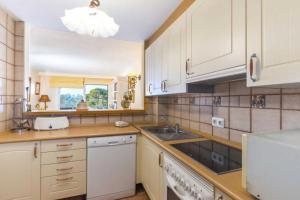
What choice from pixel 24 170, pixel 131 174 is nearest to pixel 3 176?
pixel 24 170

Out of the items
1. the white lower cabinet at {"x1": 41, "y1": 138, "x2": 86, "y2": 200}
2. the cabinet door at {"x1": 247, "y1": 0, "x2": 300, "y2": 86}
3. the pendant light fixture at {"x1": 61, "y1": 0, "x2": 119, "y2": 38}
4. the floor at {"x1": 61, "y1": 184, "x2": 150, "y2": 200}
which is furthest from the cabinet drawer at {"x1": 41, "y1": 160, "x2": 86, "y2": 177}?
the cabinet door at {"x1": 247, "y1": 0, "x2": 300, "y2": 86}

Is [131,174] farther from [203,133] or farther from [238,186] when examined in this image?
[238,186]

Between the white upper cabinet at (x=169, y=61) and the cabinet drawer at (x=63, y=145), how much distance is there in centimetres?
102

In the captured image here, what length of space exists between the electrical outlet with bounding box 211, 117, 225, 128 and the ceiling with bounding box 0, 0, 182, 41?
115cm

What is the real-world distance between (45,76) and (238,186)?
22.0 ft

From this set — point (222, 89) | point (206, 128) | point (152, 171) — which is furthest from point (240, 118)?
point (152, 171)

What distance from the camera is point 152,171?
164 cm

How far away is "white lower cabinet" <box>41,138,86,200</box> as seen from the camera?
65.5 inches

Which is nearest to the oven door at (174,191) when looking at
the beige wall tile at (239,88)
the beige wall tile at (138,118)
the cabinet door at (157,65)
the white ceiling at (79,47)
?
the beige wall tile at (239,88)

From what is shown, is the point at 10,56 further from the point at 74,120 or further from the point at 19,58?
the point at 74,120

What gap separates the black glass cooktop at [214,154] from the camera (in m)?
0.92

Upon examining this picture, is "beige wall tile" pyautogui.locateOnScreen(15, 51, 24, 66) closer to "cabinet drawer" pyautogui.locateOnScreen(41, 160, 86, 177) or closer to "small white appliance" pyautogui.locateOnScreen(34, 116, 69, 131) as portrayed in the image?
"small white appliance" pyautogui.locateOnScreen(34, 116, 69, 131)

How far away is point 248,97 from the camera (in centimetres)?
120

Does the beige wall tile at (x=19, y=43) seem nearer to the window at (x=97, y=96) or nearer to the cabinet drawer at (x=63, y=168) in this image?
the cabinet drawer at (x=63, y=168)
